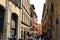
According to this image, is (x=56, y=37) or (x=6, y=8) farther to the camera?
(x=6, y=8)

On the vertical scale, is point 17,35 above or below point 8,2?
below

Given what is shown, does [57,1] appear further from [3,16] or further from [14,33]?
[14,33]

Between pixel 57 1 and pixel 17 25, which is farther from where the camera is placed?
pixel 17 25

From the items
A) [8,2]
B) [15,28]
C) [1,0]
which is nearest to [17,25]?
[15,28]

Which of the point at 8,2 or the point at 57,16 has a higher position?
the point at 8,2

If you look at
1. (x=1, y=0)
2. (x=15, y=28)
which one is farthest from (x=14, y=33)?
(x=1, y=0)

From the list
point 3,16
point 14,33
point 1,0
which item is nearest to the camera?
point 1,0

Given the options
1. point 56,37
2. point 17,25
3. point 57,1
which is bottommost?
point 56,37

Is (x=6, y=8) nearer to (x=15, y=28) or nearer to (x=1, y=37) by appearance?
(x=1, y=37)

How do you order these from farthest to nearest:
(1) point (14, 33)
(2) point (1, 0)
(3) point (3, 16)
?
(1) point (14, 33) → (3) point (3, 16) → (2) point (1, 0)

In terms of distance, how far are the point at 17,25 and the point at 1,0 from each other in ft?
25.8

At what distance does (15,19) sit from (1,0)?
23.9 feet

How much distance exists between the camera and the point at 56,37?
17.0 m

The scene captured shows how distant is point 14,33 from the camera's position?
23.5 meters
